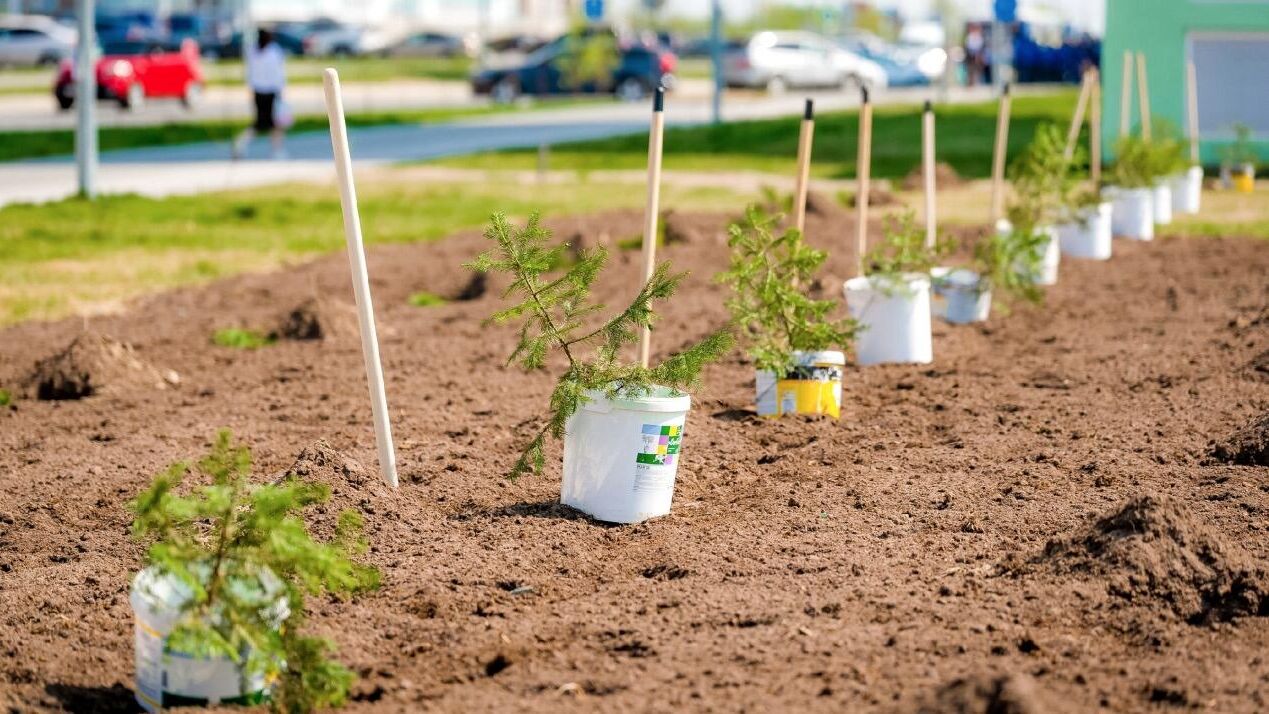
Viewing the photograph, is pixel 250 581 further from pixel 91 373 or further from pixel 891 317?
pixel 891 317

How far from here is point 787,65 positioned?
1799 inches

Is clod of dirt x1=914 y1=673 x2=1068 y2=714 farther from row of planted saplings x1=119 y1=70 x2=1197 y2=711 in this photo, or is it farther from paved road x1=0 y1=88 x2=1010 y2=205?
paved road x1=0 y1=88 x2=1010 y2=205

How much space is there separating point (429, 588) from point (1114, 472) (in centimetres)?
289

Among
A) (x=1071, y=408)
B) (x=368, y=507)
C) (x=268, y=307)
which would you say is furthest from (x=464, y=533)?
(x=268, y=307)

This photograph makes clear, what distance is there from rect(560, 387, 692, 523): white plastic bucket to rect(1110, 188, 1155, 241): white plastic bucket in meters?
9.29

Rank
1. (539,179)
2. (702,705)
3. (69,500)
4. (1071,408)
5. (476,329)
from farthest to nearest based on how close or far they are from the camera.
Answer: (539,179) → (476,329) → (1071,408) → (69,500) → (702,705)

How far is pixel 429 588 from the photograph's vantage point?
512 centimetres

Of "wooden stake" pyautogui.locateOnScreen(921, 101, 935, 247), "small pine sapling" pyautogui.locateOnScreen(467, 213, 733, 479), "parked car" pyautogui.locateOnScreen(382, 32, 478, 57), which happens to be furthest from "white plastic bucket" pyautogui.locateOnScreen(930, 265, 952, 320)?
"parked car" pyautogui.locateOnScreen(382, 32, 478, 57)

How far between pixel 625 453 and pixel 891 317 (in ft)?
10.6

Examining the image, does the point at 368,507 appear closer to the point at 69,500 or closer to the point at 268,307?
the point at 69,500

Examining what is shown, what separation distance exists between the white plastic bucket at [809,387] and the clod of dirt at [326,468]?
7.43 feet

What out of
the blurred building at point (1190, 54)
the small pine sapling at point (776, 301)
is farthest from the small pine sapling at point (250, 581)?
the blurred building at point (1190, 54)

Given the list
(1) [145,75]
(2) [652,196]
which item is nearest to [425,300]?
(2) [652,196]

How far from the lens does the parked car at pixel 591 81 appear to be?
4000cm
